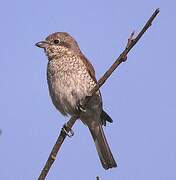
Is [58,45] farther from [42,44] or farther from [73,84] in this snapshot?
[73,84]

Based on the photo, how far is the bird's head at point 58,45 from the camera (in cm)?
700

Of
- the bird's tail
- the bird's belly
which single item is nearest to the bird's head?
the bird's belly

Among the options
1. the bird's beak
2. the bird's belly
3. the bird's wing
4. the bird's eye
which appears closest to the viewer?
the bird's belly

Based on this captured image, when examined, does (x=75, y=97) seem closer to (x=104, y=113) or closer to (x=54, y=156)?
(x=104, y=113)

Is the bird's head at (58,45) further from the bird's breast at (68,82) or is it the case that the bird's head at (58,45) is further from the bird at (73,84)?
the bird's breast at (68,82)

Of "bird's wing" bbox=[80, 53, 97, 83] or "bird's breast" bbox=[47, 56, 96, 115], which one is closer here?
"bird's breast" bbox=[47, 56, 96, 115]

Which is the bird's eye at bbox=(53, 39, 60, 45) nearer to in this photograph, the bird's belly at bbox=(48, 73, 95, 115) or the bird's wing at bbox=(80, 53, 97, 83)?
the bird's wing at bbox=(80, 53, 97, 83)

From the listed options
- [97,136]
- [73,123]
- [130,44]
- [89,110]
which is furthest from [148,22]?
[97,136]

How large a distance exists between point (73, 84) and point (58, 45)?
94cm

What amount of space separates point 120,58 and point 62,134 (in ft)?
3.19

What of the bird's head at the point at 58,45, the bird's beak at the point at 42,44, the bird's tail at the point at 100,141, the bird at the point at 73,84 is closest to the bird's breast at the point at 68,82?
the bird at the point at 73,84

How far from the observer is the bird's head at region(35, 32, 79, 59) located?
23.0ft

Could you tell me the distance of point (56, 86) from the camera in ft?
21.5

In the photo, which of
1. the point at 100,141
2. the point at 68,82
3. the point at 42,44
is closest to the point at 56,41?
the point at 42,44
